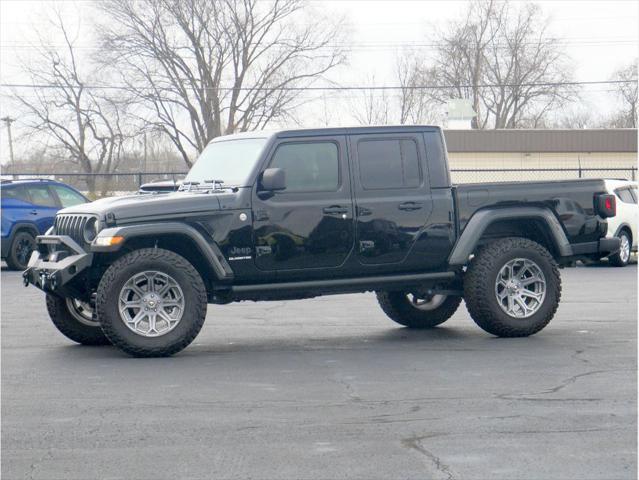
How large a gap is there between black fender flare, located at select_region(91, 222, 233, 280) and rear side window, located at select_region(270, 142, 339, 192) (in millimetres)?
966

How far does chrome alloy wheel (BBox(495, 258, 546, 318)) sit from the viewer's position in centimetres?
1095

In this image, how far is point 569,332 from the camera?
37.6 feet

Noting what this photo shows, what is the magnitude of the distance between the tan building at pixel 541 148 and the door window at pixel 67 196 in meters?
27.6

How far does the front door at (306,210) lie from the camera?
10266 millimetres

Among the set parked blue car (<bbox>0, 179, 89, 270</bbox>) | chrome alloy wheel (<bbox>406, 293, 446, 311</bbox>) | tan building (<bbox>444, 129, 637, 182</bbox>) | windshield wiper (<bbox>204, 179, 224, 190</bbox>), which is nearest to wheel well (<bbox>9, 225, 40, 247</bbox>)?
parked blue car (<bbox>0, 179, 89, 270</bbox>)

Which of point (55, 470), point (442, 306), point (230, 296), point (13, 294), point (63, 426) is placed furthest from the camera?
point (13, 294)

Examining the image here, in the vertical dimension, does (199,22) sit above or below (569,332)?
above

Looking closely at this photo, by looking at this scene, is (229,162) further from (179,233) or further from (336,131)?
(179,233)

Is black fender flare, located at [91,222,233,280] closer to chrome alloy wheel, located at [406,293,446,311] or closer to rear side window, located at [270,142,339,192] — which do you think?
rear side window, located at [270,142,339,192]

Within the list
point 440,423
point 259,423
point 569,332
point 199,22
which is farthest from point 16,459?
point 199,22

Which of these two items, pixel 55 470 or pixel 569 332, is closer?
pixel 55 470

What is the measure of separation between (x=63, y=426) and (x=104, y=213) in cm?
323

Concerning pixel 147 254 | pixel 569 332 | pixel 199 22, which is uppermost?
pixel 199 22

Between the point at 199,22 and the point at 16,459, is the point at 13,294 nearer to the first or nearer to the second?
the point at 16,459
